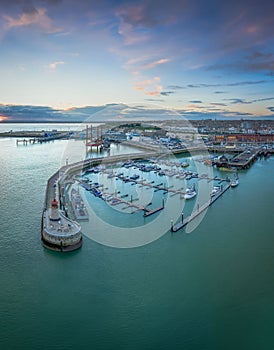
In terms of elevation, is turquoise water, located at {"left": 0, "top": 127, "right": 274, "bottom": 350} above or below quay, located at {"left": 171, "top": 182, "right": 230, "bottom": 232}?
below

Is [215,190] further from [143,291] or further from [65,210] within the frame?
[143,291]

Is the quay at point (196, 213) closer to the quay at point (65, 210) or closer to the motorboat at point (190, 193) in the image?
the quay at point (65, 210)

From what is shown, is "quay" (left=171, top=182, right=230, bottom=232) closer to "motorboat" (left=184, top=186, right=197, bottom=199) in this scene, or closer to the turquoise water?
the turquoise water

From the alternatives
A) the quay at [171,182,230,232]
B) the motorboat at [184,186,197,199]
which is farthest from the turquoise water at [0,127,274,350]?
the motorboat at [184,186,197,199]

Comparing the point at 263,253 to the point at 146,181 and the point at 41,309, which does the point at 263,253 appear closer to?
the point at 41,309

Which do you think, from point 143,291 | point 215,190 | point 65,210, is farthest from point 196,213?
point 143,291

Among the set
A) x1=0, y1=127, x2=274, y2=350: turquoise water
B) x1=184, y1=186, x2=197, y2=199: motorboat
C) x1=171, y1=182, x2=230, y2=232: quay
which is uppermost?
x1=184, y1=186, x2=197, y2=199: motorboat

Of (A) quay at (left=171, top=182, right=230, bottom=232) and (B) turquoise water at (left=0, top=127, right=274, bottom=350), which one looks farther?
(A) quay at (left=171, top=182, right=230, bottom=232)

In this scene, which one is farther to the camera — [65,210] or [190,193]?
[190,193]

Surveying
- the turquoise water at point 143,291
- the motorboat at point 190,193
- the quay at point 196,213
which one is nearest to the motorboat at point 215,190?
the quay at point 196,213
